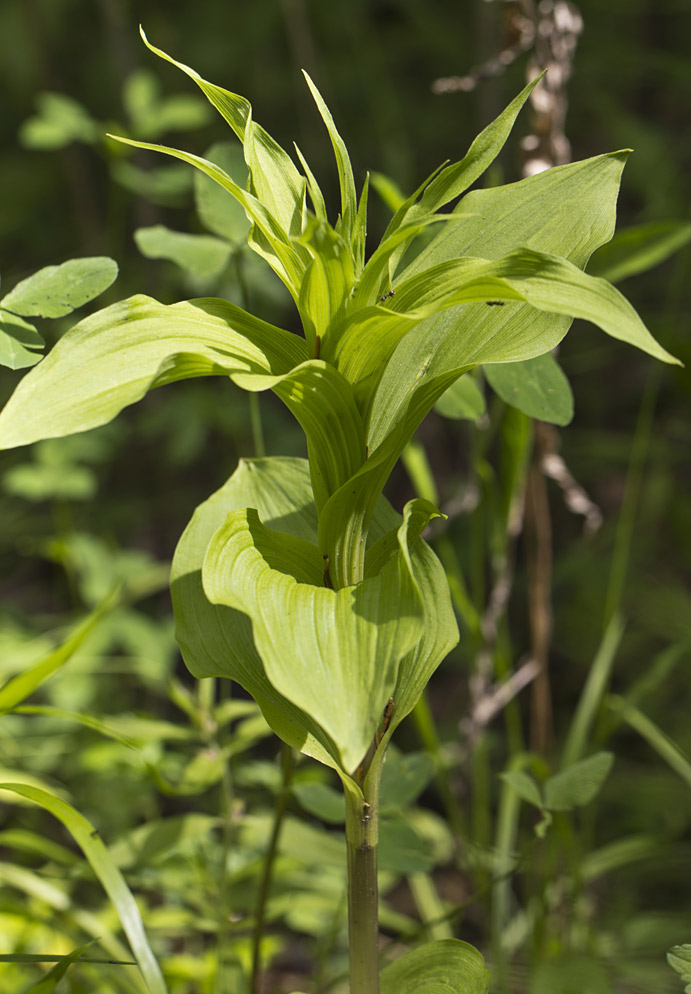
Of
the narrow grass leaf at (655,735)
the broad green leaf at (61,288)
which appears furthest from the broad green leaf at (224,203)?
the narrow grass leaf at (655,735)

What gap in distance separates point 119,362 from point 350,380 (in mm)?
138

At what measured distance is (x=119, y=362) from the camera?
420mm

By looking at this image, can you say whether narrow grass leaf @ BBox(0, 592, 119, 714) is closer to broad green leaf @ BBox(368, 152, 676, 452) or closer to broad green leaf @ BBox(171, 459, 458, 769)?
broad green leaf @ BBox(171, 459, 458, 769)

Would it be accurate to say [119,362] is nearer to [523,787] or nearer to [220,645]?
[220,645]

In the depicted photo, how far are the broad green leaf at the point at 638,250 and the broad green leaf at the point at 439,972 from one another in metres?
0.65

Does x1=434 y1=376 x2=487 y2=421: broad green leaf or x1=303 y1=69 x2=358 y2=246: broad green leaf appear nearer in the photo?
x1=303 y1=69 x2=358 y2=246: broad green leaf

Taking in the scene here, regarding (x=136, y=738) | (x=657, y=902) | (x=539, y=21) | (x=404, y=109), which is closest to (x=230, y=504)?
(x=136, y=738)

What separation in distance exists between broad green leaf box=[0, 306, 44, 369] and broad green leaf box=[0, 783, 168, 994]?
29cm

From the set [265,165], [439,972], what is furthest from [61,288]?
[439,972]

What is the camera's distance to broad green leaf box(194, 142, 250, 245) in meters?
0.76

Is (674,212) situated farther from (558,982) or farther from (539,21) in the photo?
(558,982)

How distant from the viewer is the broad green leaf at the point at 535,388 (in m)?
0.65

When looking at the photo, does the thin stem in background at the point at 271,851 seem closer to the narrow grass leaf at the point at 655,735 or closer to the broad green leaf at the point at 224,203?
the narrow grass leaf at the point at 655,735

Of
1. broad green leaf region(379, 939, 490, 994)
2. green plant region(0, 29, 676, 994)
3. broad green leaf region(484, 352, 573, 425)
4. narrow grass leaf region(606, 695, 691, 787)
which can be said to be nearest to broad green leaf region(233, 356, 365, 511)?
green plant region(0, 29, 676, 994)
